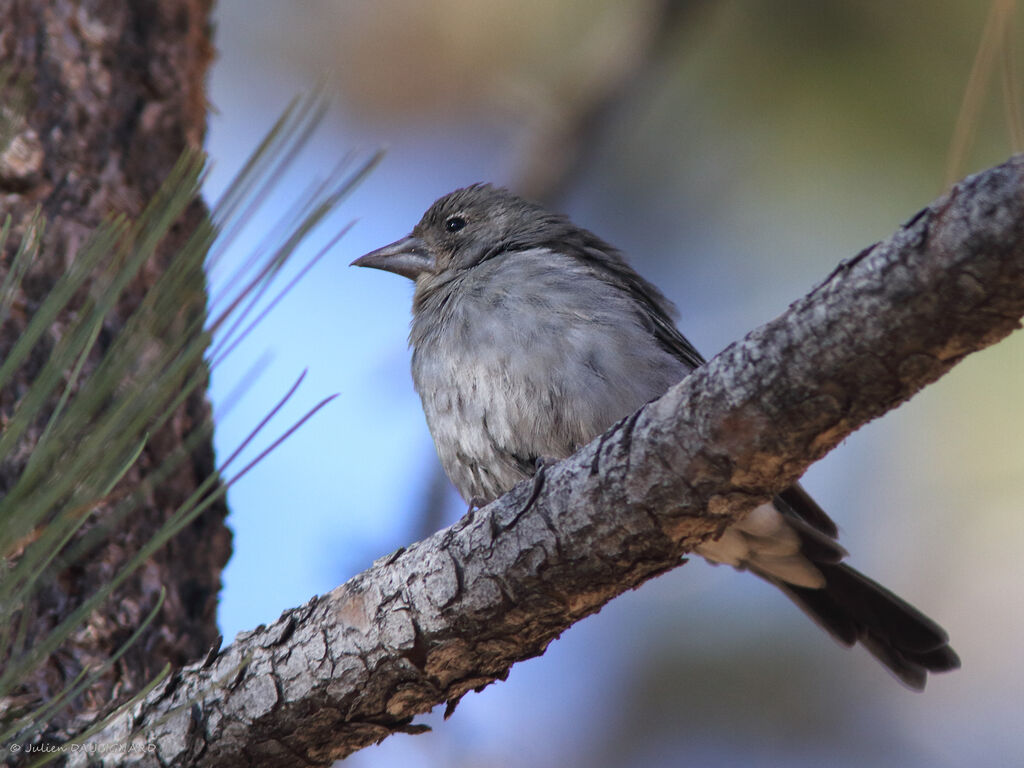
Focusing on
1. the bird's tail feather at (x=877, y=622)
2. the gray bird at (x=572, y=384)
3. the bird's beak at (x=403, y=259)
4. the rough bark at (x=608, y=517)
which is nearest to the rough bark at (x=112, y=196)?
the rough bark at (x=608, y=517)

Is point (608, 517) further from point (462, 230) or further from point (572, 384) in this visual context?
point (462, 230)

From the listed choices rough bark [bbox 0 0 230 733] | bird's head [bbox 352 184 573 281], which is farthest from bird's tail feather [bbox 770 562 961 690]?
rough bark [bbox 0 0 230 733]

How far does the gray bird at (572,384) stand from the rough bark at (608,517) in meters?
0.96

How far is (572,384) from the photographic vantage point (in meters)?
3.27

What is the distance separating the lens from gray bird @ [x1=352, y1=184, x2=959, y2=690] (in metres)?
3.30

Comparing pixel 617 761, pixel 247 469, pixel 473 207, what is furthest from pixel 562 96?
pixel 617 761

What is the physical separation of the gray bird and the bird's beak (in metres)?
0.31

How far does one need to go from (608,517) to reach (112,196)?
7.02ft

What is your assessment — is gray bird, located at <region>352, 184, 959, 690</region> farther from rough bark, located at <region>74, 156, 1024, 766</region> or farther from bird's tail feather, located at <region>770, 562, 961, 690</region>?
rough bark, located at <region>74, 156, 1024, 766</region>

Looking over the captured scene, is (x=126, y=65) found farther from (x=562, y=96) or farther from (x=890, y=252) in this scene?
(x=890, y=252)

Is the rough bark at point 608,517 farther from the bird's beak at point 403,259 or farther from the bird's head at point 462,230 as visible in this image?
the bird's beak at point 403,259

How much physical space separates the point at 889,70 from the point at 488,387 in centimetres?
157

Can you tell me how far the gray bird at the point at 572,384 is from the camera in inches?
130

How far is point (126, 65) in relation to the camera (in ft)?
11.9
